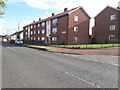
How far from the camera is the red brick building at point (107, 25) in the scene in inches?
2037

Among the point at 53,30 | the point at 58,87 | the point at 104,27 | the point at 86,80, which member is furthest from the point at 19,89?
the point at 53,30

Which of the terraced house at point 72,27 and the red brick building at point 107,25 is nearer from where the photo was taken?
the red brick building at point 107,25

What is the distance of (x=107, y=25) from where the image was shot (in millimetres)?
54062

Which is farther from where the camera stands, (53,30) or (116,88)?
(53,30)

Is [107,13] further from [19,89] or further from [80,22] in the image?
[19,89]

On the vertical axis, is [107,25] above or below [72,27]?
above

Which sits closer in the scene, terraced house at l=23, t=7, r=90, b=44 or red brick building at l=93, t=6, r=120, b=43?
red brick building at l=93, t=6, r=120, b=43

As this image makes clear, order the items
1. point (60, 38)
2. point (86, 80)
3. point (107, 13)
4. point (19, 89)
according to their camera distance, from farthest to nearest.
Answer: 1. point (60, 38)
2. point (107, 13)
3. point (86, 80)
4. point (19, 89)

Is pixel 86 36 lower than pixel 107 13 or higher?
lower

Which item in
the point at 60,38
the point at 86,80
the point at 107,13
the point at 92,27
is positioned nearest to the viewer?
the point at 86,80

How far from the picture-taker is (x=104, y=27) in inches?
2160

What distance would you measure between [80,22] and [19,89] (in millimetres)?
50582

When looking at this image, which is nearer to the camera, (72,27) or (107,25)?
(107,25)

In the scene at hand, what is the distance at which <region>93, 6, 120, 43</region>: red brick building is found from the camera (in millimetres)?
51750
